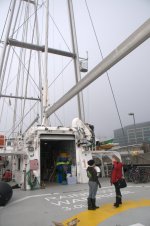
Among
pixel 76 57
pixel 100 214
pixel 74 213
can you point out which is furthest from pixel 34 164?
pixel 76 57

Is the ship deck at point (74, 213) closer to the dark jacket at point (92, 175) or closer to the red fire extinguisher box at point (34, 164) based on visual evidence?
the dark jacket at point (92, 175)

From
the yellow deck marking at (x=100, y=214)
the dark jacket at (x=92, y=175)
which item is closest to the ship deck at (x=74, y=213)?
the yellow deck marking at (x=100, y=214)

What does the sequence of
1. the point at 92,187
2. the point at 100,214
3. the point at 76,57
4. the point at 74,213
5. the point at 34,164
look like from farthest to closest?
the point at 76,57 → the point at 34,164 → the point at 92,187 → the point at 74,213 → the point at 100,214

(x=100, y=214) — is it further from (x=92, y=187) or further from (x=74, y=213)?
(x=92, y=187)

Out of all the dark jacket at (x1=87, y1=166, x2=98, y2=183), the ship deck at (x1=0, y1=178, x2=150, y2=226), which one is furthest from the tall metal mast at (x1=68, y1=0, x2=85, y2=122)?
the dark jacket at (x1=87, y1=166, x2=98, y2=183)

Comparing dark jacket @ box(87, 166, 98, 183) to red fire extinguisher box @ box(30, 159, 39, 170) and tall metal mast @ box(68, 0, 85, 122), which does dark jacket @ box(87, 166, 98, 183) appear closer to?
red fire extinguisher box @ box(30, 159, 39, 170)

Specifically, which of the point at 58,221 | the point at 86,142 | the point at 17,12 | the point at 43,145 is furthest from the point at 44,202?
the point at 17,12

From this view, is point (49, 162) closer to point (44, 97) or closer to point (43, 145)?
point (43, 145)

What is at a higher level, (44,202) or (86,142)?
(86,142)

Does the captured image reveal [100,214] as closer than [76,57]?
Yes

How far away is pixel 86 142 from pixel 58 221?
8.16 meters

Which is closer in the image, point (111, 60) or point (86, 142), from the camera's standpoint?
point (111, 60)

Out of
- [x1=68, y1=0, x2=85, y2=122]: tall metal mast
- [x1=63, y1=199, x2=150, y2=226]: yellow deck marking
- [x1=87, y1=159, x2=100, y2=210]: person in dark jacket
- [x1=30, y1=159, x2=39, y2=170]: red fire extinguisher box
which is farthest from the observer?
[x1=68, y1=0, x2=85, y2=122]: tall metal mast

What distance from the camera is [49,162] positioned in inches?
749
